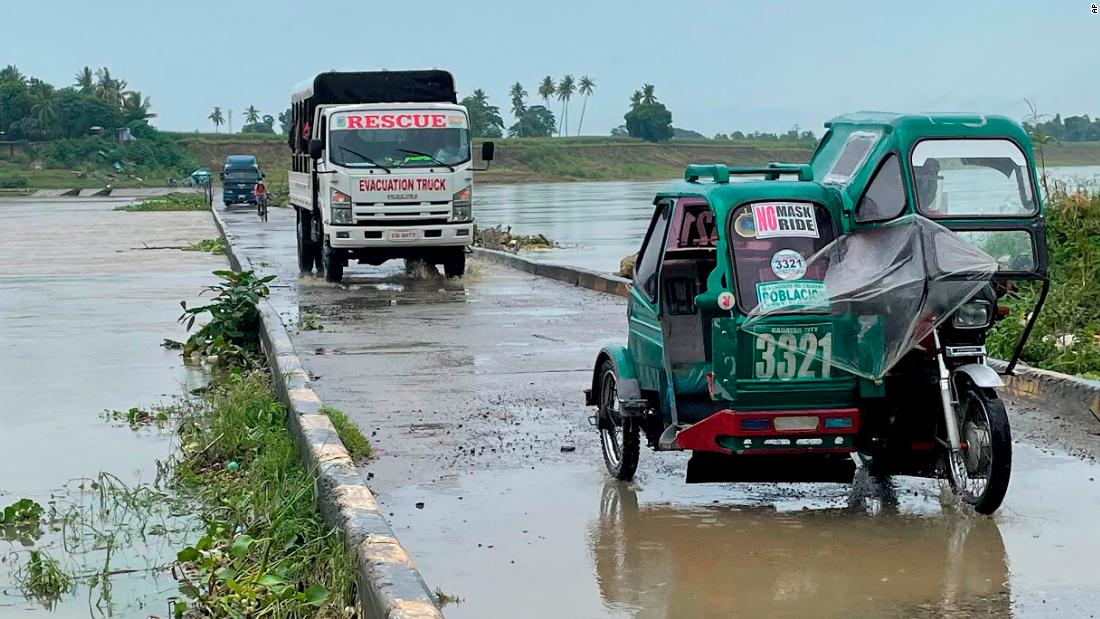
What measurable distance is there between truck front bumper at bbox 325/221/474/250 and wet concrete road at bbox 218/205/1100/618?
8.59m

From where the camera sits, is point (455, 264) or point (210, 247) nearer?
point (455, 264)

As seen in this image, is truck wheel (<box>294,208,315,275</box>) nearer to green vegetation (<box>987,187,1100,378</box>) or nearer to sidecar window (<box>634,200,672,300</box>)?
green vegetation (<box>987,187,1100,378</box>)

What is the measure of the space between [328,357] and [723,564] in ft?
22.7

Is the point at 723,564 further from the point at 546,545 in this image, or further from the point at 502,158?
the point at 502,158

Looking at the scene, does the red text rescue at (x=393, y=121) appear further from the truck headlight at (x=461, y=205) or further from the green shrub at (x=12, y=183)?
the green shrub at (x=12, y=183)

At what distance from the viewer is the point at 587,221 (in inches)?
1829

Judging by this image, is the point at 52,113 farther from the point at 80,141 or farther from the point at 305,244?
the point at 305,244

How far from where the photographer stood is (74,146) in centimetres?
10450

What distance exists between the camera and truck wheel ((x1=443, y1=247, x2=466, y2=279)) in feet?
67.3

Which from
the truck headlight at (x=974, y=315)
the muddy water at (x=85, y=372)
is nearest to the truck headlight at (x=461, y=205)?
the muddy water at (x=85, y=372)

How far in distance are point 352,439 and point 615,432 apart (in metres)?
1.62

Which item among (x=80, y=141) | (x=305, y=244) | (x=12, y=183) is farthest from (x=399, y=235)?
(x=80, y=141)

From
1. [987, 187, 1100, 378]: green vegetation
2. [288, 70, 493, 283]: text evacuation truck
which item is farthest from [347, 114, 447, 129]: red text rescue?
[987, 187, 1100, 378]: green vegetation

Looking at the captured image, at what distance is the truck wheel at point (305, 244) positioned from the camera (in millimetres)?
21891
